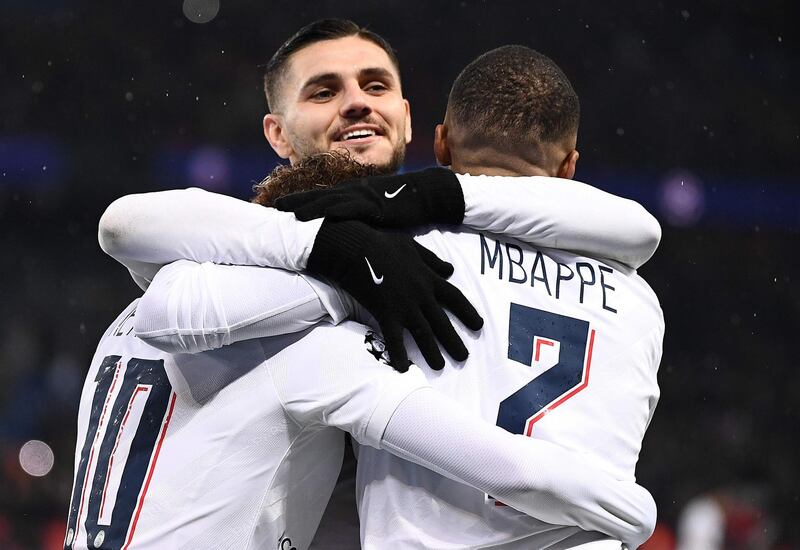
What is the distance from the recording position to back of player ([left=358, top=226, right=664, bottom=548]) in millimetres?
1640

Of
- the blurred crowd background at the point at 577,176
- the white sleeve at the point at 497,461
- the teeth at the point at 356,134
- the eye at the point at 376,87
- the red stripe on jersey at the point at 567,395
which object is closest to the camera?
the white sleeve at the point at 497,461

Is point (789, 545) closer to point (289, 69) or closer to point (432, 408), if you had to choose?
point (289, 69)

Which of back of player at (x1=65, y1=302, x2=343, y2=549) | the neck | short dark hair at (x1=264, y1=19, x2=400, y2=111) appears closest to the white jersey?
back of player at (x1=65, y1=302, x2=343, y2=549)

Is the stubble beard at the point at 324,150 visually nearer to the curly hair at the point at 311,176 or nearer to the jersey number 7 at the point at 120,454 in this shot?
the curly hair at the point at 311,176

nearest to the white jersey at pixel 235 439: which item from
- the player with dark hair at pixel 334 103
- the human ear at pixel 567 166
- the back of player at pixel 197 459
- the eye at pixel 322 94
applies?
the back of player at pixel 197 459

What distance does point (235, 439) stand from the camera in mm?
1612

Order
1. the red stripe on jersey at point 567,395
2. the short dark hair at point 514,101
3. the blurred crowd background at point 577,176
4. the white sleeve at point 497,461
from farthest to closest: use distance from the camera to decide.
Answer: the blurred crowd background at point 577,176 < the short dark hair at point 514,101 < the red stripe on jersey at point 567,395 < the white sleeve at point 497,461

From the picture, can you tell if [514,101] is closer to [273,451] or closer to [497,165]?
[497,165]

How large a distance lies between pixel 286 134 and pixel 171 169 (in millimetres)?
4084

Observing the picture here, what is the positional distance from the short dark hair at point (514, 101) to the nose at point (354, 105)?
737 millimetres

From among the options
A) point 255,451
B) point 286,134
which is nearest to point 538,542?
point 255,451

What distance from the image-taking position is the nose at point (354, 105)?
259cm

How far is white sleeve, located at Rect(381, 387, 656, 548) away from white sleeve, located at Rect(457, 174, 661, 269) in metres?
0.32

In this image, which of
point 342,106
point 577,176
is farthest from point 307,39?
point 577,176
